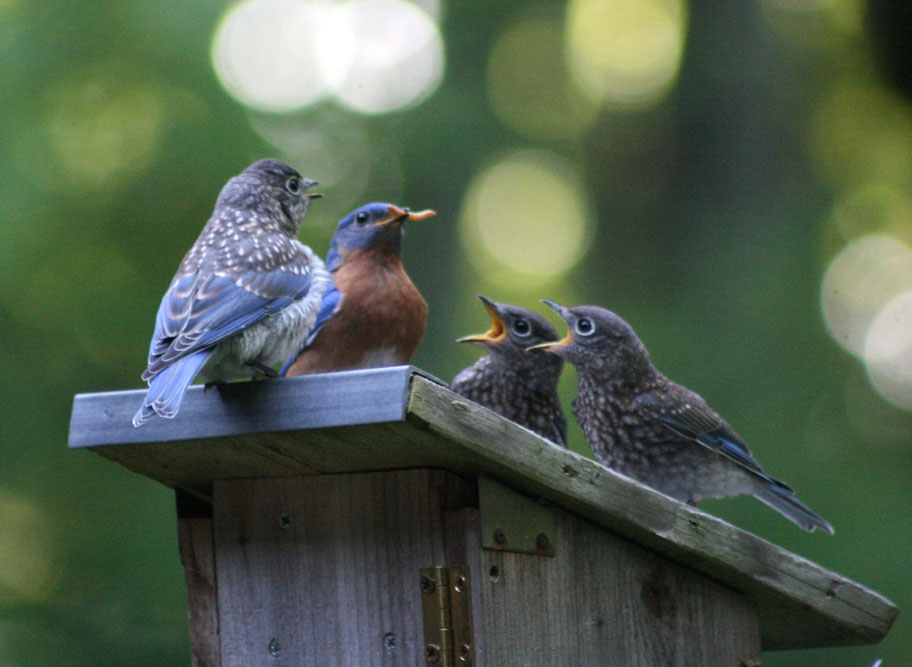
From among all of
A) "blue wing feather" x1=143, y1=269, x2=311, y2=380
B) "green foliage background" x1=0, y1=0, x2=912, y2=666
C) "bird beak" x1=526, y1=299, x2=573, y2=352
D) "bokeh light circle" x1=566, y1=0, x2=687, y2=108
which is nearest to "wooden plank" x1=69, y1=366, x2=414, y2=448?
"blue wing feather" x1=143, y1=269, x2=311, y2=380

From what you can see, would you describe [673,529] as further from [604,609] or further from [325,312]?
[325,312]

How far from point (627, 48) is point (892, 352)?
2.35 metres

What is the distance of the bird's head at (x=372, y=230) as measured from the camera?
9.50ft

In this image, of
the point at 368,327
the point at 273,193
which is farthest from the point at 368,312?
the point at 273,193

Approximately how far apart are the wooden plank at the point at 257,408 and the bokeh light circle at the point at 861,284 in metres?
4.26

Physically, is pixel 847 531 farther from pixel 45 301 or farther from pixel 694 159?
pixel 45 301

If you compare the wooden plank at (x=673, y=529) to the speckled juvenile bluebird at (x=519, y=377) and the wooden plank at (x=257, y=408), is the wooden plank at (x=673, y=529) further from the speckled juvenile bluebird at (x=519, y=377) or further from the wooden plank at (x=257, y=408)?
the speckled juvenile bluebird at (x=519, y=377)

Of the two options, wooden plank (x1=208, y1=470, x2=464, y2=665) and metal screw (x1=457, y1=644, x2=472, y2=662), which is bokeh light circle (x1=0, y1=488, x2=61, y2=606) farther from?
metal screw (x1=457, y1=644, x2=472, y2=662)

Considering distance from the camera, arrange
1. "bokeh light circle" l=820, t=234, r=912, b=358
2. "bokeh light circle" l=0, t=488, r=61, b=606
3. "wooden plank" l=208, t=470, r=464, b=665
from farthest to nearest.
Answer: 1. "bokeh light circle" l=820, t=234, r=912, b=358
2. "bokeh light circle" l=0, t=488, r=61, b=606
3. "wooden plank" l=208, t=470, r=464, b=665

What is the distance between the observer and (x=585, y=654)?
2.25m

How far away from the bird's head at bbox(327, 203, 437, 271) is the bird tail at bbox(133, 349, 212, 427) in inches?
42.6

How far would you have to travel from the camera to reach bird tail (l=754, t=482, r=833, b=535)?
10.4 ft

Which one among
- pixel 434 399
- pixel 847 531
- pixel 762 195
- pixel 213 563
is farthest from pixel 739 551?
pixel 762 195

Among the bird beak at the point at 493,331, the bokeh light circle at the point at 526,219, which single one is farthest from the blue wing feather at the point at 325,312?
the bokeh light circle at the point at 526,219
